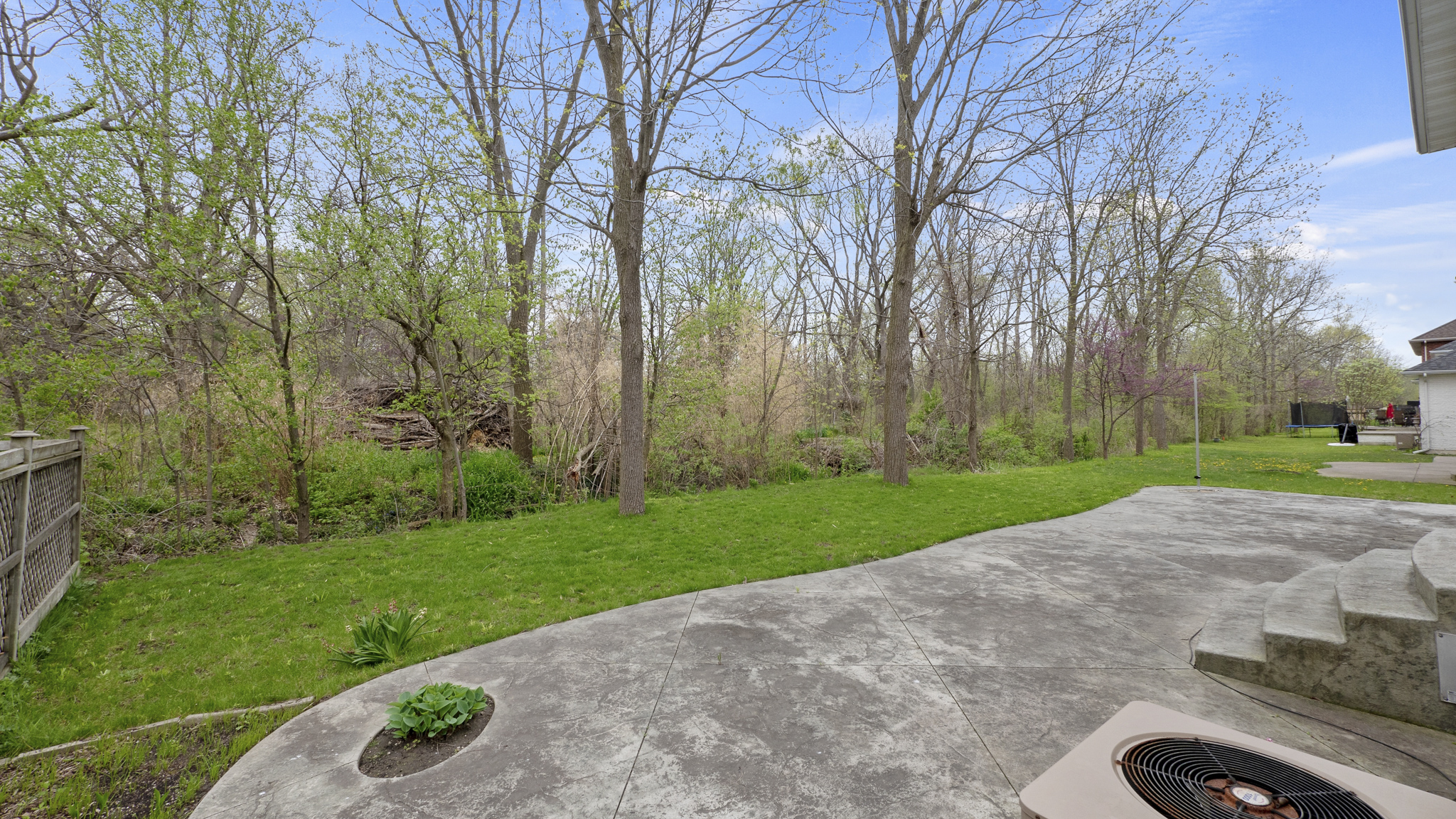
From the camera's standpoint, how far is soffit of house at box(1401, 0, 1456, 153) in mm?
3012

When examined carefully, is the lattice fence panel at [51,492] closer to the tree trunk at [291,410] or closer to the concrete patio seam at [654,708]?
the tree trunk at [291,410]

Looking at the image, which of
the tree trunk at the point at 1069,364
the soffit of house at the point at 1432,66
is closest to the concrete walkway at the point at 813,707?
the soffit of house at the point at 1432,66

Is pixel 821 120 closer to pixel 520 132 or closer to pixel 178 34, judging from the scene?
pixel 520 132

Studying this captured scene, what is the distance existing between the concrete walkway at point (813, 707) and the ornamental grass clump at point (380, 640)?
321 mm

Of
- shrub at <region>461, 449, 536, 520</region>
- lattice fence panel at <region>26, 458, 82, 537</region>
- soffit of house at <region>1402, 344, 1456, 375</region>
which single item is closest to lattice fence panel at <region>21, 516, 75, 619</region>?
lattice fence panel at <region>26, 458, 82, 537</region>

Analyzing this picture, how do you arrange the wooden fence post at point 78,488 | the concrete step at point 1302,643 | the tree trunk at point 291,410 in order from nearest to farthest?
the concrete step at point 1302,643
the wooden fence post at point 78,488
the tree trunk at point 291,410

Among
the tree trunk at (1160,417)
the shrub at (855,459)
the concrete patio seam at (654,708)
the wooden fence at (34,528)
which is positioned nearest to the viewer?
the concrete patio seam at (654,708)

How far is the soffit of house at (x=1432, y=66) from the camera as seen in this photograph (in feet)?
9.88

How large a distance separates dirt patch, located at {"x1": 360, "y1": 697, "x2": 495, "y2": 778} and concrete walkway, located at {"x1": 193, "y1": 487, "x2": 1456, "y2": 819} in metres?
0.06

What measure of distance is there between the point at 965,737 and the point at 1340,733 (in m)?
1.67

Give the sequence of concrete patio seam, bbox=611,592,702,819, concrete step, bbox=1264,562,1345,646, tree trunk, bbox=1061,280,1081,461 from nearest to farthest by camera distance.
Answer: concrete patio seam, bbox=611,592,702,819 < concrete step, bbox=1264,562,1345,646 < tree trunk, bbox=1061,280,1081,461

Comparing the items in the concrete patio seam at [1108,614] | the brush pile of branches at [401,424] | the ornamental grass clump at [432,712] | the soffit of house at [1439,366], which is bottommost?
the concrete patio seam at [1108,614]

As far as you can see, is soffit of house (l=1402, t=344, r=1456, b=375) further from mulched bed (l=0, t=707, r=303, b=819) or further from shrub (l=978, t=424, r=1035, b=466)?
mulched bed (l=0, t=707, r=303, b=819)

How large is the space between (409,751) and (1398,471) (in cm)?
1686
